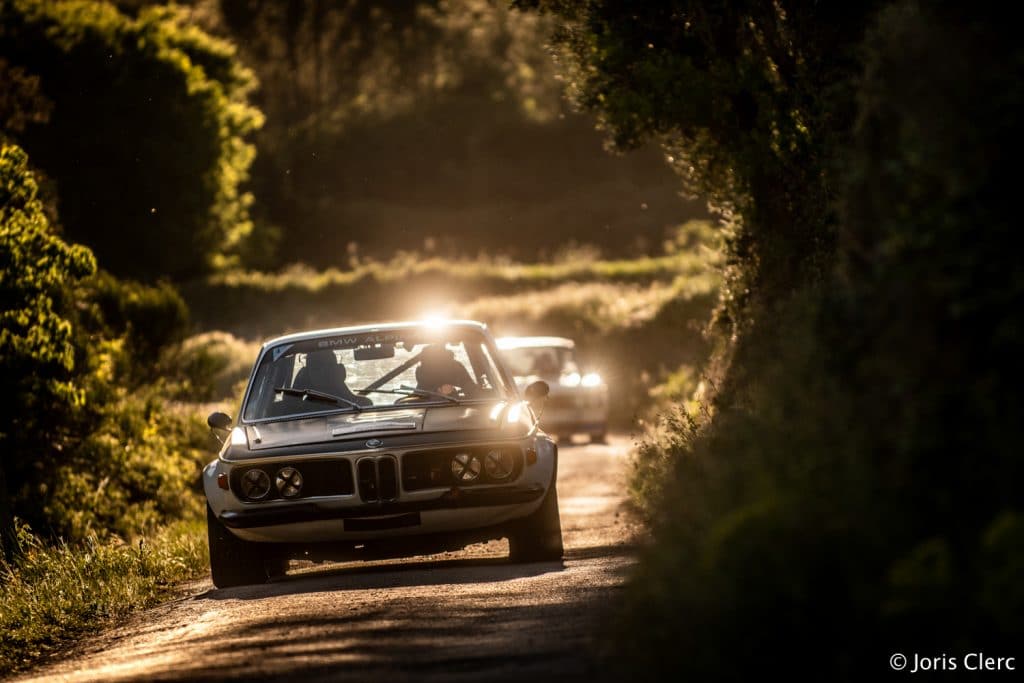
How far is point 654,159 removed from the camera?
3410 inches

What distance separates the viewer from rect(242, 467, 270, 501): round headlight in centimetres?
→ 1135

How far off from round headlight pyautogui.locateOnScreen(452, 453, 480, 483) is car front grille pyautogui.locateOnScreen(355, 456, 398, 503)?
0.40 meters

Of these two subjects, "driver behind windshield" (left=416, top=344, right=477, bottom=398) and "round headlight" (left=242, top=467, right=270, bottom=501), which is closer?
"round headlight" (left=242, top=467, right=270, bottom=501)

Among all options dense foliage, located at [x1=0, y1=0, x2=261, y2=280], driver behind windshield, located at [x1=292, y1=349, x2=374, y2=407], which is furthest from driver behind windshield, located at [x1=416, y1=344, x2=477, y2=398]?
dense foliage, located at [x1=0, y1=0, x2=261, y2=280]

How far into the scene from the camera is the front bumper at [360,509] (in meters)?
11.2

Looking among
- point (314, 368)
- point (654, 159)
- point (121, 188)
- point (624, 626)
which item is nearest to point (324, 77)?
point (654, 159)

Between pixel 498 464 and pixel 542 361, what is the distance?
57.9 ft

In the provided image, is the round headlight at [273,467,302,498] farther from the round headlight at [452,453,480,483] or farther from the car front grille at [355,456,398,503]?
the round headlight at [452,453,480,483]

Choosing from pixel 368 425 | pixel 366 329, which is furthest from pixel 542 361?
pixel 368 425

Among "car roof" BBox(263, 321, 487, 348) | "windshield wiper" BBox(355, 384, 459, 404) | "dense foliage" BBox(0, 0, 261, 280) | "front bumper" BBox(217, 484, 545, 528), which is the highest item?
"dense foliage" BBox(0, 0, 261, 280)

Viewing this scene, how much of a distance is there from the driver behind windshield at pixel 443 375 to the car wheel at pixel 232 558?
5.64 ft

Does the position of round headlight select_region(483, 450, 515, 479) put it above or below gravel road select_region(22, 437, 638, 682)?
above

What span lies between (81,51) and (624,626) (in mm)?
46585

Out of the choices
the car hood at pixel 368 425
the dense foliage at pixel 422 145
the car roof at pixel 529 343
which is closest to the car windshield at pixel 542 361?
the car roof at pixel 529 343
